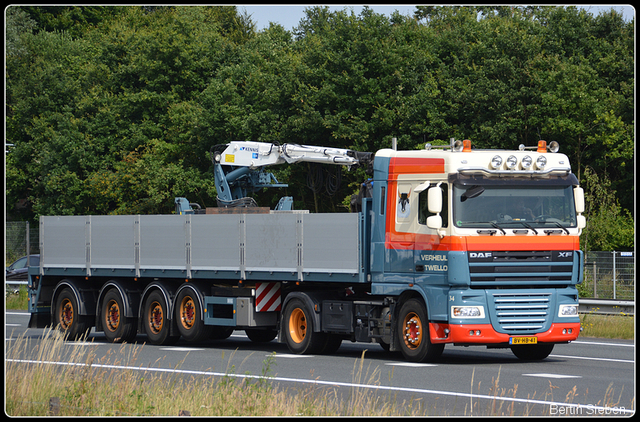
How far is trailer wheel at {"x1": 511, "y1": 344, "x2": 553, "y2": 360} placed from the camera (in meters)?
16.5

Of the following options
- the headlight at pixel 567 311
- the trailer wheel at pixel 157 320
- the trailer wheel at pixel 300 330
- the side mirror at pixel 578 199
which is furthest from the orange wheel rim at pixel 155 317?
the side mirror at pixel 578 199

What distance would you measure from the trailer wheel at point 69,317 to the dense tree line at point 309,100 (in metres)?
7.23

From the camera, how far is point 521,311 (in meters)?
15.3

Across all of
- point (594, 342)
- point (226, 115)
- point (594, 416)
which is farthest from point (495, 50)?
point (594, 416)

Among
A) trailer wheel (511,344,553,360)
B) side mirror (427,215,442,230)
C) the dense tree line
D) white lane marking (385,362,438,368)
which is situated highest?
the dense tree line

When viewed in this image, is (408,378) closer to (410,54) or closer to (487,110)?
(487,110)

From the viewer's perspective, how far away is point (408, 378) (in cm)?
1384

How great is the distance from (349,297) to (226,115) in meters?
28.3

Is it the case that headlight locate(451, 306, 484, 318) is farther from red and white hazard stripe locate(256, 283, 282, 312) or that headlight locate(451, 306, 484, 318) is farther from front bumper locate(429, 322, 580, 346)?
red and white hazard stripe locate(256, 283, 282, 312)

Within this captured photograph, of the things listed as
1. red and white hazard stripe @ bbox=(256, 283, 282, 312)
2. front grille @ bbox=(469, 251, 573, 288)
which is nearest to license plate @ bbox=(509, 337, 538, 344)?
front grille @ bbox=(469, 251, 573, 288)

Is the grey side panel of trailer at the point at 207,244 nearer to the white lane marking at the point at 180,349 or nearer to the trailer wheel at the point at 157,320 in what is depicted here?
the trailer wheel at the point at 157,320

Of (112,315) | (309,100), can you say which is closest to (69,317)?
(112,315)

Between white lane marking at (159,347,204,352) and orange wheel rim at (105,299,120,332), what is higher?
orange wheel rim at (105,299,120,332)

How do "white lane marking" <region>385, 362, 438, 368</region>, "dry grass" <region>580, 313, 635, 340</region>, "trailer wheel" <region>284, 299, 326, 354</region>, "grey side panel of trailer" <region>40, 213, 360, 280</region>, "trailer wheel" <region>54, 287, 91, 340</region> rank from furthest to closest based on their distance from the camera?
"trailer wheel" <region>54, 287, 91, 340</region> < "dry grass" <region>580, 313, 635, 340</region> < "trailer wheel" <region>284, 299, 326, 354</region> < "grey side panel of trailer" <region>40, 213, 360, 280</region> < "white lane marking" <region>385, 362, 438, 368</region>
